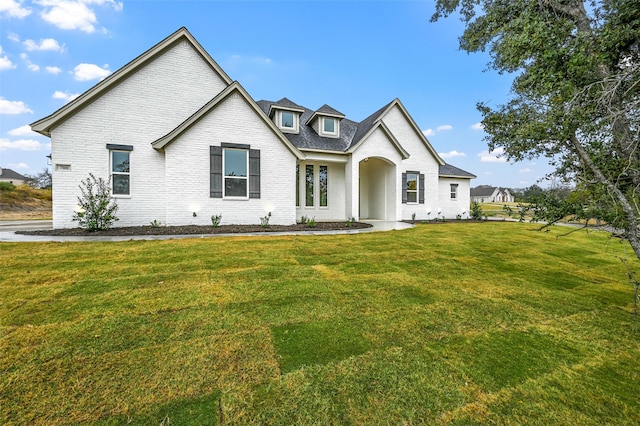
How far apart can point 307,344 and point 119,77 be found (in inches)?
506

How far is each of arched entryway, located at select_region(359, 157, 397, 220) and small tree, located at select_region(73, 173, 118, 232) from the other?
39.6 ft

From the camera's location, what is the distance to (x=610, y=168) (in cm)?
316

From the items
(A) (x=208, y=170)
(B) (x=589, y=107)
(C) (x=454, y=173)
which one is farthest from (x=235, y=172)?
(C) (x=454, y=173)

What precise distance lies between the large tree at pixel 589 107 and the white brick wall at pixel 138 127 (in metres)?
11.9

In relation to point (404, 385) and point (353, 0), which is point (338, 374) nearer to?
point (404, 385)

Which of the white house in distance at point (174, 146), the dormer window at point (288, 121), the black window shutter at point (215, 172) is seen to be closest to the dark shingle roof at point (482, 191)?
the dormer window at point (288, 121)

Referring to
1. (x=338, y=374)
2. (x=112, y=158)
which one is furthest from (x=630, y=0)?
(x=112, y=158)

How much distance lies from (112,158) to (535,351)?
534 inches

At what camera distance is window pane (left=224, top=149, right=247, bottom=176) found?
10758mm

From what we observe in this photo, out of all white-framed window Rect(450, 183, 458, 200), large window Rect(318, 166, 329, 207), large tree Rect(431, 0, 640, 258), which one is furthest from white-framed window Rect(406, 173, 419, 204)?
large tree Rect(431, 0, 640, 258)

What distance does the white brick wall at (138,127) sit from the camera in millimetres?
9742

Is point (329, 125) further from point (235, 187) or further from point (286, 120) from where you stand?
point (235, 187)

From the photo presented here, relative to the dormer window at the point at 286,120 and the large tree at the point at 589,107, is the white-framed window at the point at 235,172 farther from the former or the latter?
the large tree at the point at 589,107

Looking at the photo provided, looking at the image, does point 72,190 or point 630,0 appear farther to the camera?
point 72,190
